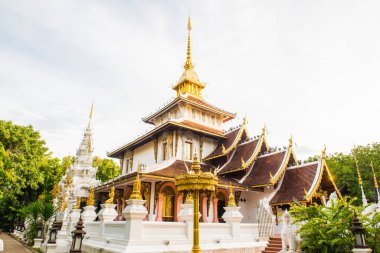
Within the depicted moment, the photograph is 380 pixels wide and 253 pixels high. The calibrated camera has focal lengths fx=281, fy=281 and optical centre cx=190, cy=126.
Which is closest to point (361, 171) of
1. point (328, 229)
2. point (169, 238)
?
point (328, 229)

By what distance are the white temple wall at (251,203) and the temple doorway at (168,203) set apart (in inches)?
161

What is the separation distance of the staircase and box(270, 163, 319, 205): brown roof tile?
2789 mm

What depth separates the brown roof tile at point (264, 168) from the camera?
15328 millimetres

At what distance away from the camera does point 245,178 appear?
53.6 feet

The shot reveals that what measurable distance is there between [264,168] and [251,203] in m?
2.15

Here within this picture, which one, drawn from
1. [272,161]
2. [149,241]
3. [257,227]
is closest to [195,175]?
[149,241]

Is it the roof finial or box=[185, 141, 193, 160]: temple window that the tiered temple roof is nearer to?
box=[185, 141, 193, 160]: temple window

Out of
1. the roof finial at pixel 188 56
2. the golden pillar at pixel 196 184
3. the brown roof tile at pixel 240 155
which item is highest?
the roof finial at pixel 188 56

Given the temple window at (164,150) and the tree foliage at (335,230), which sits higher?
the temple window at (164,150)

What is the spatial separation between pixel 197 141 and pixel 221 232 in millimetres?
8752

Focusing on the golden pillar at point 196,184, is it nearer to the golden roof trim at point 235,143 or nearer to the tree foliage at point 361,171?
the golden roof trim at point 235,143

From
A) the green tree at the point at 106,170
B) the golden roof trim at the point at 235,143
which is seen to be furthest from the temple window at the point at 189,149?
the green tree at the point at 106,170

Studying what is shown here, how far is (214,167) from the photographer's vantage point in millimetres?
17938

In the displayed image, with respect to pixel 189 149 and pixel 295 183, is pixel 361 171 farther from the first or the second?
pixel 189 149
